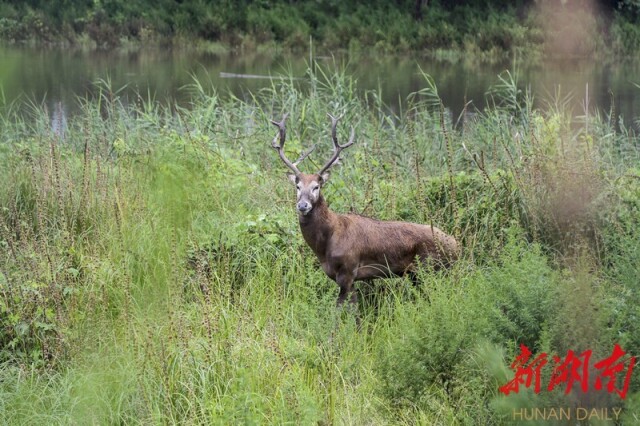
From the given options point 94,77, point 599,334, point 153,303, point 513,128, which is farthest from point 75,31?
point 599,334

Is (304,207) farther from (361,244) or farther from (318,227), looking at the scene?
(361,244)

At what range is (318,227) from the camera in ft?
19.9

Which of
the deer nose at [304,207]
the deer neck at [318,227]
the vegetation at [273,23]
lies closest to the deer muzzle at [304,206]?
the deer nose at [304,207]

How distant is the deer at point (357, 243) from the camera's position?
6.05 m

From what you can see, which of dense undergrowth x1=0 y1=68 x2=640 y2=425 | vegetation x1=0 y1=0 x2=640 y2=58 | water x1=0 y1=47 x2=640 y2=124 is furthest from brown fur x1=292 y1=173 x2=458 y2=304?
vegetation x1=0 y1=0 x2=640 y2=58

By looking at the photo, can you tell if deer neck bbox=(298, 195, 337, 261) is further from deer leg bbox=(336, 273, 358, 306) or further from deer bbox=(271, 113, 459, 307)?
deer leg bbox=(336, 273, 358, 306)

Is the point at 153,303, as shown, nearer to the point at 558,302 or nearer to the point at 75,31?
the point at 558,302

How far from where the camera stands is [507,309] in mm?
4434

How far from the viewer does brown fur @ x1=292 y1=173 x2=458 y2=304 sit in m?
6.05

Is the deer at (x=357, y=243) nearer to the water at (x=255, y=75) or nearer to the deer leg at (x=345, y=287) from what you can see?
the deer leg at (x=345, y=287)

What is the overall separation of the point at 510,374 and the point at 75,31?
29051 mm

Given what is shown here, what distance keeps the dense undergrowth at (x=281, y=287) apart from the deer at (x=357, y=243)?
136 mm

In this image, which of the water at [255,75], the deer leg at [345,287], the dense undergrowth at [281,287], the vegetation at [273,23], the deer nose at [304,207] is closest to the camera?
the dense undergrowth at [281,287]

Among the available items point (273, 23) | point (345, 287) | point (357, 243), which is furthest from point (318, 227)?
point (273, 23)
